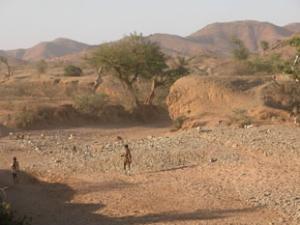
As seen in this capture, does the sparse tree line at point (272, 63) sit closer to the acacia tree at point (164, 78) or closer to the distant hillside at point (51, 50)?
the acacia tree at point (164, 78)

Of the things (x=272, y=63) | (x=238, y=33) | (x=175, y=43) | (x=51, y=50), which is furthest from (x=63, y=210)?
(x=51, y=50)

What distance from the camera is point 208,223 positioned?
41.5 ft

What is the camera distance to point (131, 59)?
118 feet

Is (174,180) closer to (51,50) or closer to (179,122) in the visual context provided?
(179,122)

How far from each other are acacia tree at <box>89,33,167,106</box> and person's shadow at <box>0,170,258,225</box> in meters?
19.3

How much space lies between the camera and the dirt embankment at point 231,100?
25.9 meters

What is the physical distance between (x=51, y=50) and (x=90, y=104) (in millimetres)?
116849

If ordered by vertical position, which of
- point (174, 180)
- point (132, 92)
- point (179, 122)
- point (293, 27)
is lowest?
point (174, 180)

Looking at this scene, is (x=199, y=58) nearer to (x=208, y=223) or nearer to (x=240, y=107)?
(x=240, y=107)

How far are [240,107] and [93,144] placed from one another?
6.50 metres

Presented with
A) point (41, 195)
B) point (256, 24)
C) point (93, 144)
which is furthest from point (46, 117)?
point (256, 24)

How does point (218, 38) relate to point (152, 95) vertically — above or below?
above

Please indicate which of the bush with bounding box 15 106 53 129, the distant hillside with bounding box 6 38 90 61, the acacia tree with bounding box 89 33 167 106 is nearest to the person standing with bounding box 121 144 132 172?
the bush with bounding box 15 106 53 129

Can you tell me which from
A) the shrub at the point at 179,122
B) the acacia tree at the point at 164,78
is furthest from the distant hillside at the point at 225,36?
the shrub at the point at 179,122
